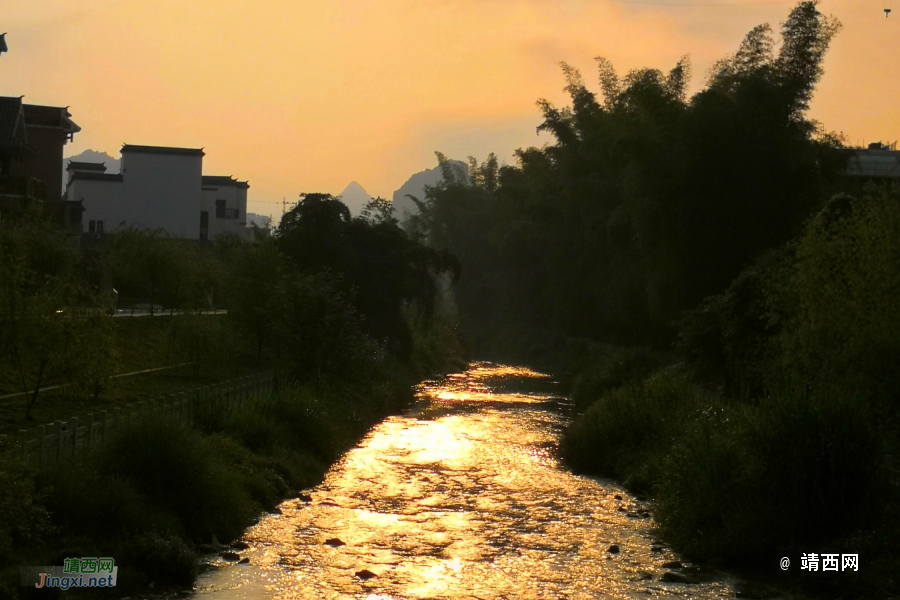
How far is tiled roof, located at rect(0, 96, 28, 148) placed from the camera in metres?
42.2

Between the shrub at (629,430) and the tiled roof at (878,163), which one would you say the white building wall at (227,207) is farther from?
the shrub at (629,430)

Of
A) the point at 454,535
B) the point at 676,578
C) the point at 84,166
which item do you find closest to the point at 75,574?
the point at 454,535

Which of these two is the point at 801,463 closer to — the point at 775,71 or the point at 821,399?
the point at 821,399

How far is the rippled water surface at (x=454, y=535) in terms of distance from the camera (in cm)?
1280

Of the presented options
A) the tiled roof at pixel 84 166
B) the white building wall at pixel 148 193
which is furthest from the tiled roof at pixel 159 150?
the tiled roof at pixel 84 166

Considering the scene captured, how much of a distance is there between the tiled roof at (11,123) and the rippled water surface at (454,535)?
26.9m

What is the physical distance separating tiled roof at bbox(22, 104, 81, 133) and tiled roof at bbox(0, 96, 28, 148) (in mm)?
7563

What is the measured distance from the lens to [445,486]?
19.7 m

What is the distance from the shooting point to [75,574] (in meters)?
11.1

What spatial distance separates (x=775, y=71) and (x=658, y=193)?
5.64m

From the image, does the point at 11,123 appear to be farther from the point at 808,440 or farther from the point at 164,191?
the point at 808,440

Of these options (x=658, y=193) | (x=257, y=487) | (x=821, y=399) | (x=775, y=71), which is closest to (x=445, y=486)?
(x=257, y=487)

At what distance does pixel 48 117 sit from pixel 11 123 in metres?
10.6

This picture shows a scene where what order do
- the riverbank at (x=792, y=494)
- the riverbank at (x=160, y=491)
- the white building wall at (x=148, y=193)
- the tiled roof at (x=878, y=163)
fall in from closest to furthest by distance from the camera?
the riverbank at (x=160, y=491), the riverbank at (x=792, y=494), the tiled roof at (x=878, y=163), the white building wall at (x=148, y=193)
